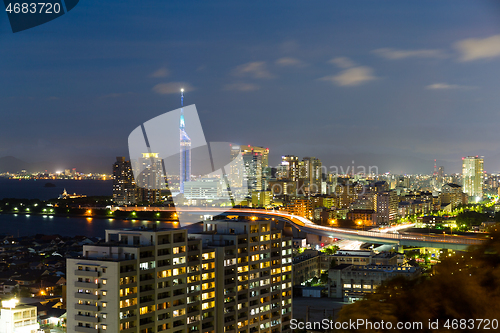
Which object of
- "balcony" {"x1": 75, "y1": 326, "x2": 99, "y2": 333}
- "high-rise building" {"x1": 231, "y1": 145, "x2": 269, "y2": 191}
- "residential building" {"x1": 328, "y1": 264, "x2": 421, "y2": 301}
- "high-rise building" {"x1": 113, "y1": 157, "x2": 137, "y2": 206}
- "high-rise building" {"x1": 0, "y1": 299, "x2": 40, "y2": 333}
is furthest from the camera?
"high-rise building" {"x1": 231, "y1": 145, "x2": 269, "y2": 191}

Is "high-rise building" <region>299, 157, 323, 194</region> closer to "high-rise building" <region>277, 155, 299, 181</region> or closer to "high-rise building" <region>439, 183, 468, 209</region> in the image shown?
"high-rise building" <region>277, 155, 299, 181</region>

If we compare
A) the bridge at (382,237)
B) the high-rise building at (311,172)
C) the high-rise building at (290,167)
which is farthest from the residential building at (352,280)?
the high-rise building at (290,167)

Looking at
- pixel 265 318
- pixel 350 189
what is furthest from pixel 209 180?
pixel 265 318

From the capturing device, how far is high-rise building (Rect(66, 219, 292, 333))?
3.47 meters

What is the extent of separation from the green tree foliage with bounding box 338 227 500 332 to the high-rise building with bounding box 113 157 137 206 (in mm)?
22575

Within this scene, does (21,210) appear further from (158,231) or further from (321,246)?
(158,231)

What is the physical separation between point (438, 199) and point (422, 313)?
78.8 feet

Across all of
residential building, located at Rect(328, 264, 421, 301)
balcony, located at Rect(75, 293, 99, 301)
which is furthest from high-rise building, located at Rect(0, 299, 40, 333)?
residential building, located at Rect(328, 264, 421, 301)

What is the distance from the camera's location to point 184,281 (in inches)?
154

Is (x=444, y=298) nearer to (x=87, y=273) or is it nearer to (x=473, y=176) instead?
(x=87, y=273)

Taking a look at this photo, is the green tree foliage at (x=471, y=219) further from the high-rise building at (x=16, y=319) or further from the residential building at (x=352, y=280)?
the high-rise building at (x=16, y=319)

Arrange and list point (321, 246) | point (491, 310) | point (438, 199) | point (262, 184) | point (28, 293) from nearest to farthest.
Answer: point (491, 310)
point (28, 293)
point (321, 246)
point (438, 199)
point (262, 184)

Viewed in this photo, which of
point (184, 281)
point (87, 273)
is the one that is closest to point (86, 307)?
point (87, 273)

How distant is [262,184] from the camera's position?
95.1ft
